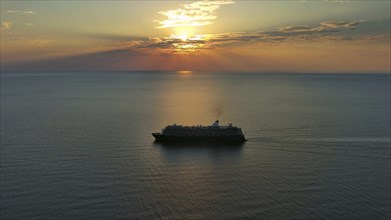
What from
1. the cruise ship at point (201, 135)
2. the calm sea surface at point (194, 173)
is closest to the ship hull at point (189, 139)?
the cruise ship at point (201, 135)

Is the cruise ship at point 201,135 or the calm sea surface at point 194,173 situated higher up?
the cruise ship at point 201,135

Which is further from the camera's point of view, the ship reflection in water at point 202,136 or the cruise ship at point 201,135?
the cruise ship at point 201,135

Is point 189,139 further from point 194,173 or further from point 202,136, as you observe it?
point 194,173

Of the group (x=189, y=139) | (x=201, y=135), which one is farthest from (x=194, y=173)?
(x=201, y=135)

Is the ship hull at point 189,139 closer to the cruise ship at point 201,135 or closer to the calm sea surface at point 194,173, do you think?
the cruise ship at point 201,135

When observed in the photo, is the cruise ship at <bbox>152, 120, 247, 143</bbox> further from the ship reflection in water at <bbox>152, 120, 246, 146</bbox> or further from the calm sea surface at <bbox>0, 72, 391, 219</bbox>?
the calm sea surface at <bbox>0, 72, 391, 219</bbox>

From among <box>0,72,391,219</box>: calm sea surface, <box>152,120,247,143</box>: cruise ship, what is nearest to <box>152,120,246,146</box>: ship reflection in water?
<box>152,120,247,143</box>: cruise ship

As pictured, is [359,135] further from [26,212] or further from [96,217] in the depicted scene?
[26,212]
